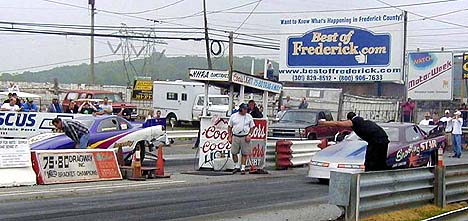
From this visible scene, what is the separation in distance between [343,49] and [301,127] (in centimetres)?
2505

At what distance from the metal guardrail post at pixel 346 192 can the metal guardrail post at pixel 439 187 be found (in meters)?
2.86

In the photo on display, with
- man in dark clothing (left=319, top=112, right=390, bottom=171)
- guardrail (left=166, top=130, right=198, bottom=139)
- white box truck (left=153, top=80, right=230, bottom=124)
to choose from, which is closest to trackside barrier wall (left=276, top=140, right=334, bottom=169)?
man in dark clothing (left=319, top=112, right=390, bottom=171)

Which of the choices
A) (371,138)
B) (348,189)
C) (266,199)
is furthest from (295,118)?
(348,189)

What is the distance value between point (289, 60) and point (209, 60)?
12.1m

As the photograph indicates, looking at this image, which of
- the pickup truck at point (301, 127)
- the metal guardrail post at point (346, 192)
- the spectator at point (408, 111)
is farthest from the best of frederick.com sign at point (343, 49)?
the metal guardrail post at point (346, 192)

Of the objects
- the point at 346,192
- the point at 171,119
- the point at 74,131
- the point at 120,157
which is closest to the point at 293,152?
the point at 120,157

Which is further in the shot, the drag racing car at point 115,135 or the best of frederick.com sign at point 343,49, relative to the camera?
the best of frederick.com sign at point 343,49

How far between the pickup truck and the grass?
14157 millimetres

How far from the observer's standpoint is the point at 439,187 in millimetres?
11938

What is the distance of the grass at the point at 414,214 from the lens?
33.8ft

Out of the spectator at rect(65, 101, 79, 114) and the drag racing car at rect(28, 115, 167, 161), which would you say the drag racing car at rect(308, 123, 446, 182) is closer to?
the drag racing car at rect(28, 115, 167, 161)

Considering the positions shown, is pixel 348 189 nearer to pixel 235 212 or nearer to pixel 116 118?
pixel 235 212

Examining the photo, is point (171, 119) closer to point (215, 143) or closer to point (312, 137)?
point (312, 137)

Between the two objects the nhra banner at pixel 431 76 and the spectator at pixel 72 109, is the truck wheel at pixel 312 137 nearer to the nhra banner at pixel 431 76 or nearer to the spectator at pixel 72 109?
the spectator at pixel 72 109
